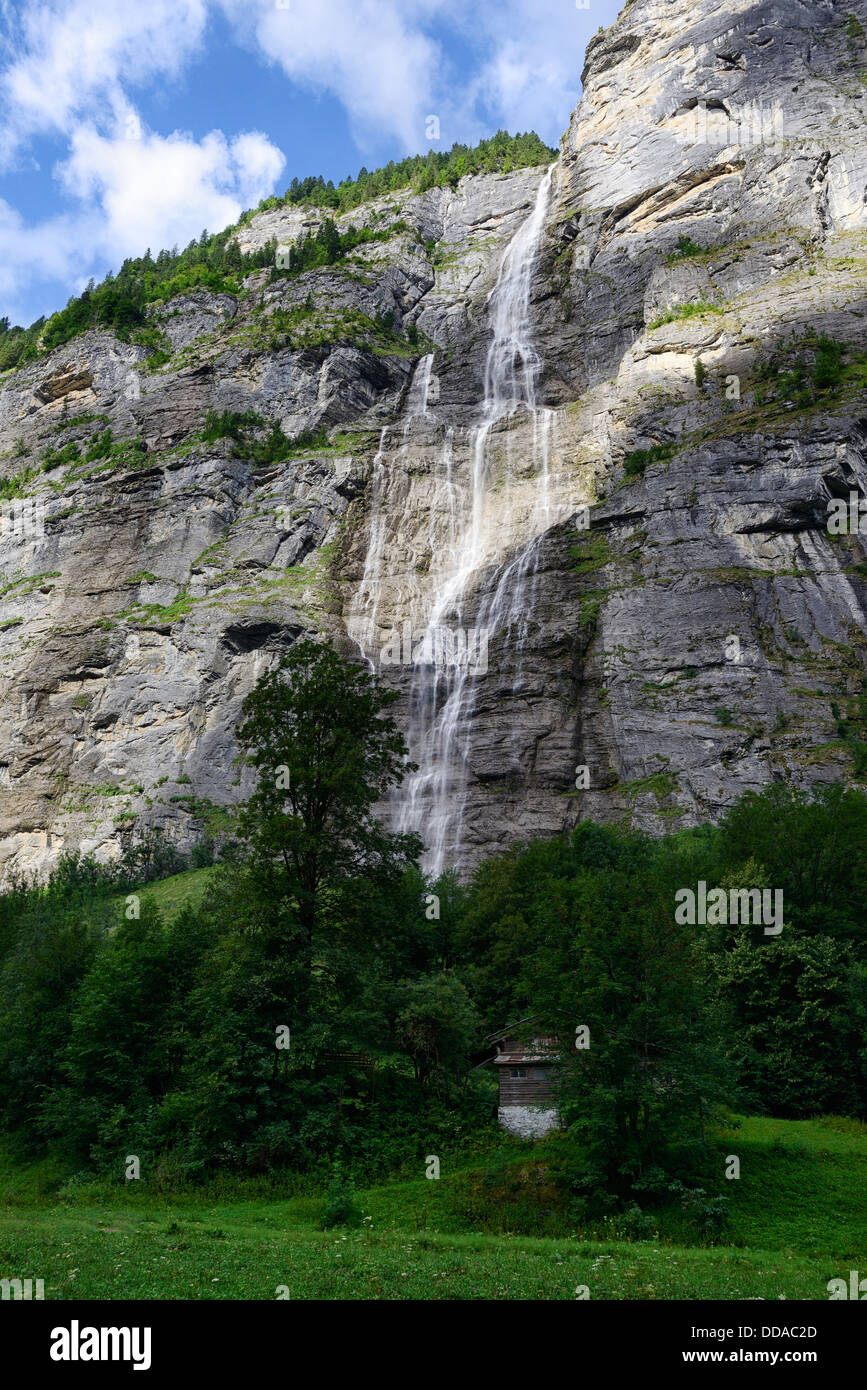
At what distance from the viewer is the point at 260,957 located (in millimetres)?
24422

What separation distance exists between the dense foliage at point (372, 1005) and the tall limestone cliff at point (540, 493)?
1807 cm

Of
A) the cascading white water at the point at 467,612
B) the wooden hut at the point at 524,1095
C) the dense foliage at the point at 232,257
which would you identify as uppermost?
the dense foliage at the point at 232,257

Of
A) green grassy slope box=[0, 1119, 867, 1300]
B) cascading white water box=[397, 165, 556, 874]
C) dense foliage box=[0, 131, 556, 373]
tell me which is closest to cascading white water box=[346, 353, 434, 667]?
cascading white water box=[397, 165, 556, 874]

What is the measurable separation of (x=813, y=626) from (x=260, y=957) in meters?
41.6

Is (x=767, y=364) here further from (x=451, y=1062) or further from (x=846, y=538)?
(x=451, y=1062)

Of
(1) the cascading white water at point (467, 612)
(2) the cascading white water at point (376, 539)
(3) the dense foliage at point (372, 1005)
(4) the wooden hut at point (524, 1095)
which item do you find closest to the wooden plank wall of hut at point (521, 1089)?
(4) the wooden hut at point (524, 1095)

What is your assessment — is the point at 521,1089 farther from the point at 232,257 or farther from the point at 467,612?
the point at 232,257

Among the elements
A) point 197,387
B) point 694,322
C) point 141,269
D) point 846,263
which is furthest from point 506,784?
point 141,269

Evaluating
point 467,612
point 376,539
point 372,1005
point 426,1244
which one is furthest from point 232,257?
point 426,1244

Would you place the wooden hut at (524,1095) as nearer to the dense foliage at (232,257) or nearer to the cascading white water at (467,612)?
the cascading white water at (467,612)

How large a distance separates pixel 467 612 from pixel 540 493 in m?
15.2

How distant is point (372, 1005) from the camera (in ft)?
84.2

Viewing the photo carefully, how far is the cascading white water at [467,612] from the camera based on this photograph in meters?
55.5

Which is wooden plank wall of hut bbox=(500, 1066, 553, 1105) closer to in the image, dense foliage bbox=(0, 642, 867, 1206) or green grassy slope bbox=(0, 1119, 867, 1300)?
dense foliage bbox=(0, 642, 867, 1206)
